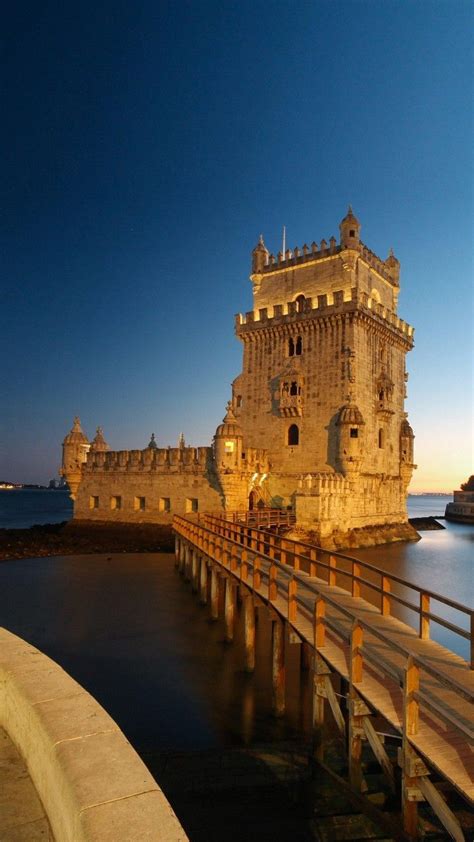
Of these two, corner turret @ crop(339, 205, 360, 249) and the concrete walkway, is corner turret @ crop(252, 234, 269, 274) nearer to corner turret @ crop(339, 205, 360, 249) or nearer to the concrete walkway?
corner turret @ crop(339, 205, 360, 249)

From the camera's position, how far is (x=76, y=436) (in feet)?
133

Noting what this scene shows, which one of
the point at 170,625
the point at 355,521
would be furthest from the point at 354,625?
the point at 355,521

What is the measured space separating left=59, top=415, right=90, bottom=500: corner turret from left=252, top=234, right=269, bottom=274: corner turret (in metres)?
18.5

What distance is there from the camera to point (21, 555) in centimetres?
2908

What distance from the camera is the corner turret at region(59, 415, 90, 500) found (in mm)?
40031

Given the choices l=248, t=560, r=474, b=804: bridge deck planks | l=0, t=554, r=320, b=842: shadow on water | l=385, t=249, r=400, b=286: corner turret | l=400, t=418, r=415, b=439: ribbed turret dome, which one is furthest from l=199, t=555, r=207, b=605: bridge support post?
l=385, t=249, r=400, b=286: corner turret

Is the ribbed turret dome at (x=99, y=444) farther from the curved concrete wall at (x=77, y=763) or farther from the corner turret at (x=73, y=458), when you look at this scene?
the curved concrete wall at (x=77, y=763)

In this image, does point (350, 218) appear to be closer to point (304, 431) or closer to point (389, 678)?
point (304, 431)

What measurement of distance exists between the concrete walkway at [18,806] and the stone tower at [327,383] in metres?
29.0

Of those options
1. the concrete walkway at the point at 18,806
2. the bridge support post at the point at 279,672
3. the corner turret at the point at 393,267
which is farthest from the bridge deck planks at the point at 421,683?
the corner turret at the point at 393,267

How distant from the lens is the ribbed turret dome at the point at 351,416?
111ft

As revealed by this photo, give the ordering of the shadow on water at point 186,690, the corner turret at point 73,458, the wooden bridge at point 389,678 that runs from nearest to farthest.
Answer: the wooden bridge at point 389,678 → the shadow on water at point 186,690 → the corner turret at point 73,458

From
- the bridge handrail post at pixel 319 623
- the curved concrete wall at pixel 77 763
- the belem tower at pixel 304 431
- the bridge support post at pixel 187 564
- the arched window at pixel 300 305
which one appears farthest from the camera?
the arched window at pixel 300 305

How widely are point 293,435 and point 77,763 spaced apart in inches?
1367
